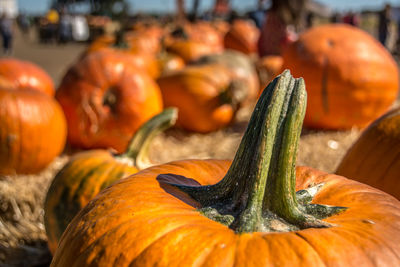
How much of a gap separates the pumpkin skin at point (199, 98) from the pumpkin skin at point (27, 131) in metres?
1.49

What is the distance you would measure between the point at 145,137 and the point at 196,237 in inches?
54.0

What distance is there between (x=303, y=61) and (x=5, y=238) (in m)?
3.04

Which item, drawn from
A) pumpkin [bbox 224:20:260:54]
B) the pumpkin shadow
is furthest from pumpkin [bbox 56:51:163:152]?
pumpkin [bbox 224:20:260:54]

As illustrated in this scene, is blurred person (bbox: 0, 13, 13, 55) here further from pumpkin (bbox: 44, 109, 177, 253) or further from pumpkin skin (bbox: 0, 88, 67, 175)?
pumpkin (bbox: 44, 109, 177, 253)

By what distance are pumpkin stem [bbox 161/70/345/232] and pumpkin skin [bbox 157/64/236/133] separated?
144 inches

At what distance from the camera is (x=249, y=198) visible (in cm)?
96

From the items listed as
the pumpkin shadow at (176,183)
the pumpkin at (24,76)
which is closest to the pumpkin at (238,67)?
the pumpkin at (24,76)

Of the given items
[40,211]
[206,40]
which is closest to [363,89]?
[40,211]

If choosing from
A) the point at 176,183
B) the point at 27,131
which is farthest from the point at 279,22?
the point at 176,183

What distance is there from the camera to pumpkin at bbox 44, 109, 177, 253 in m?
1.98

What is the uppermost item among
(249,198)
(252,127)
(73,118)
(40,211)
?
(252,127)

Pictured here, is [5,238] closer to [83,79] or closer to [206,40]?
[83,79]

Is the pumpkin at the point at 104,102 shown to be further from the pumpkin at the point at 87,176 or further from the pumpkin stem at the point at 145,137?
the pumpkin stem at the point at 145,137

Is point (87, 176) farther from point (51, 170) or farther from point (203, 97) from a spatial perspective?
point (203, 97)
